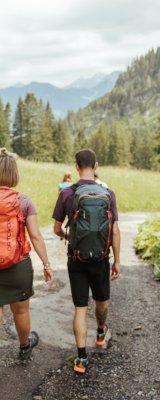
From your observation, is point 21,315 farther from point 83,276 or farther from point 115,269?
point 115,269

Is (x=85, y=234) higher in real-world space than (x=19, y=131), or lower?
higher

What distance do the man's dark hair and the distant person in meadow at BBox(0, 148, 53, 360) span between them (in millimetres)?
650

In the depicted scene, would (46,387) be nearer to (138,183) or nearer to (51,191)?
(51,191)

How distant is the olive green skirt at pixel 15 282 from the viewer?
4.36m

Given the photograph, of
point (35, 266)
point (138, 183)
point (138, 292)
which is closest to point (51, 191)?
point (138, 183)

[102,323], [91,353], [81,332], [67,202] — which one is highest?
[67,202]

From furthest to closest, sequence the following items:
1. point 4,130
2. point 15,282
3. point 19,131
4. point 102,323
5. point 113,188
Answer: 1. point 19,131
2. point 4,130
3. point 113,188
4. point 102,323
5. point 15,282

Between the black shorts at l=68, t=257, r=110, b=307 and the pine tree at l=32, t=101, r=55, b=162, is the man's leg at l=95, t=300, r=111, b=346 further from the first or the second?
the pine tree at l=32, t=101, r=55, b=162

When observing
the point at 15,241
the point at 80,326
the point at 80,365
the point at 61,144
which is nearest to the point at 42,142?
the point at 61,144

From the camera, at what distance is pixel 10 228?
418cm

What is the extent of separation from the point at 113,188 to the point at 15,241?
20.5 meters

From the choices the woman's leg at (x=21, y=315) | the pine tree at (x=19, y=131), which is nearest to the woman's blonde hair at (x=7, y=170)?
the woman's leg at (x=21, y=315)

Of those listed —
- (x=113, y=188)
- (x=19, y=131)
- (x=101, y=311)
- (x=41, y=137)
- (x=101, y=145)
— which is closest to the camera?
(x=101, y=311)

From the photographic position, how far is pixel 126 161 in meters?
100
